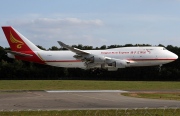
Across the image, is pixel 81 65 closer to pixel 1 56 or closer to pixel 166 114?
pixel 166 114

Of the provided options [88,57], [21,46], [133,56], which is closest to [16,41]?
[21,46]

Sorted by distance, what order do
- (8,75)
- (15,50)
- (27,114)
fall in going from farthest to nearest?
(8,75) → (15,50) → (27,114)

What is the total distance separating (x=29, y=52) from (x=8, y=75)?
32510 millimetres

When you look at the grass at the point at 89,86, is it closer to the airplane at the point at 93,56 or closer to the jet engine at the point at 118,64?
the jet engine at the point at 118,64

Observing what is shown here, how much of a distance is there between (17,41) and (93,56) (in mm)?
17324

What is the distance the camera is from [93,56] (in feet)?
184

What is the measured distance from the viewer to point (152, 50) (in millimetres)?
60688

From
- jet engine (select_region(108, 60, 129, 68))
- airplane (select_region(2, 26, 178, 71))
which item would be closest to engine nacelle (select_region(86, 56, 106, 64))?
airplane (select_region(2, 26, 178, 71))

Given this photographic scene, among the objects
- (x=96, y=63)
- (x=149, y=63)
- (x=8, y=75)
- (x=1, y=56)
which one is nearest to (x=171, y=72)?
(x=149, y=63)

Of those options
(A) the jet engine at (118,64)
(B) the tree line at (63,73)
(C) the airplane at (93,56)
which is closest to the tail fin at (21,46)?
(C) the airplane at (93,56)

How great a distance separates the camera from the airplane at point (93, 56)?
56719 mm

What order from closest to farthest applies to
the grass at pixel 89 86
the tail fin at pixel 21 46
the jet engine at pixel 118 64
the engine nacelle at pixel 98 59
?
the grass at pixel 89 86
the engine nacelle at pixel 98 59
the jet engine at pixel 118 64
the tail fin at pixel 21 46

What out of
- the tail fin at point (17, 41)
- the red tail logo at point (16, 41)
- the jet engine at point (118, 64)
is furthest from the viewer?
the red tail logo at point (16, 41)

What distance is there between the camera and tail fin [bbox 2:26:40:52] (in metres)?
65.3
